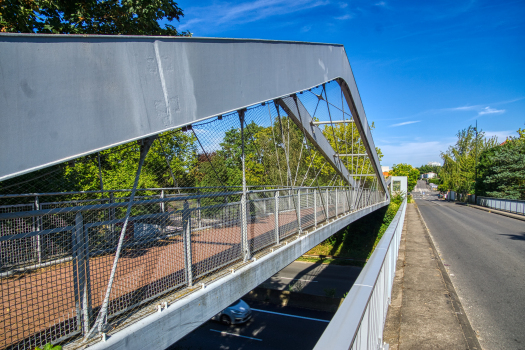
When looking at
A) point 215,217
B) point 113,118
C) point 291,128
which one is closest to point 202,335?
point 291,128

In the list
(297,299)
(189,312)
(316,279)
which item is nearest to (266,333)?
(297,299)

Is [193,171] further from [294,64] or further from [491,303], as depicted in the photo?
[491,303]

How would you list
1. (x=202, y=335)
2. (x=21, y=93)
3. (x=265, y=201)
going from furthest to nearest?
(x=202, y=335) → (x=265, y=201) → (x=21, y=93)

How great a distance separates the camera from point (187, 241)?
10.8 ft

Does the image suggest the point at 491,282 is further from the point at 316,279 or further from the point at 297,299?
the point at 316,279

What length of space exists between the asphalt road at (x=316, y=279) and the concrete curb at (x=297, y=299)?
0.53 m

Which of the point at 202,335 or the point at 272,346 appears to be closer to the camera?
the point at 272,346

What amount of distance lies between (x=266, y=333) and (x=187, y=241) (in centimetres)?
1184

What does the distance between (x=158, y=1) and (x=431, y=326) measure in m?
7.89

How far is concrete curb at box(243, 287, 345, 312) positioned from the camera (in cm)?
1538

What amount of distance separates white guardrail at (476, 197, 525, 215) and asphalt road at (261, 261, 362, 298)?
49.1 feet

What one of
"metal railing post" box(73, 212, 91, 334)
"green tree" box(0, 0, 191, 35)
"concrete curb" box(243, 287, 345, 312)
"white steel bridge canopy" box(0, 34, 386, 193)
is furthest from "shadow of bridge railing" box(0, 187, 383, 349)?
"concrete curb" box(243, 287, 345, 312)

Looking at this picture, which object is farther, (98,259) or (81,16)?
(81,16)

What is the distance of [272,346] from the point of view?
12.4m
